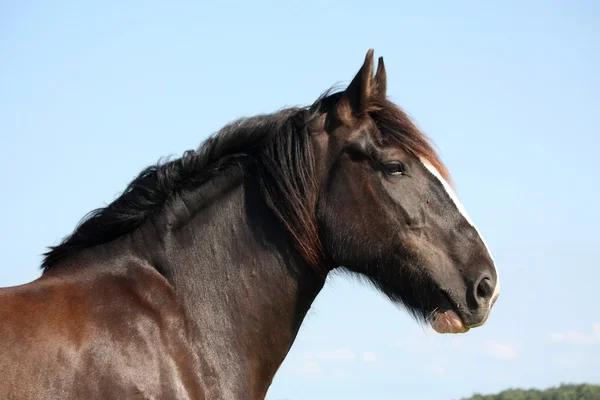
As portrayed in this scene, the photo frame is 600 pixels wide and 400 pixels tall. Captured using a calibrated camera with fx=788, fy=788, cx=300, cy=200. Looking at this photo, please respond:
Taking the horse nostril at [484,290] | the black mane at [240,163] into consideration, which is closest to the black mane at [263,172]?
the black mane at [240,163]

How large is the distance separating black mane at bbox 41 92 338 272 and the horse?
0.03ft

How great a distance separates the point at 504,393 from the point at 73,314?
46.4ft

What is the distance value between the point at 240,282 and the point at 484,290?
5.66ft

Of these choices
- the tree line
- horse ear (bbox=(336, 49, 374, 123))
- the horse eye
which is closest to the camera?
the horse eye

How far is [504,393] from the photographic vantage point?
57.2ft

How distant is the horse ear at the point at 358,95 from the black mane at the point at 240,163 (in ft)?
0.69

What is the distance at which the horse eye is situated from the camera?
5.73 metres

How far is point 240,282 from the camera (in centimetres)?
571

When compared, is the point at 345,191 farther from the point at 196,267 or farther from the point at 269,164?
the point at 196,267

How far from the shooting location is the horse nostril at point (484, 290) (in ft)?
17.9

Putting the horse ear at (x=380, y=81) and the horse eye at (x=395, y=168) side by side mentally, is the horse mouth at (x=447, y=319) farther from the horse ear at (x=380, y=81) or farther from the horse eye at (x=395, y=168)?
the horse ear at (x=380, y=81)

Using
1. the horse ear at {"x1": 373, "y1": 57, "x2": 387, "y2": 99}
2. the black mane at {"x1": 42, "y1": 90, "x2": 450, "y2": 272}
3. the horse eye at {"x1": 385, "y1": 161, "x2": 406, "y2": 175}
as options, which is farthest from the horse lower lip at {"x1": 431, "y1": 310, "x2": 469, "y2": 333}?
the horse ear at {"x1": 373, "y1": 57, "x2": 387, "y2": 99}

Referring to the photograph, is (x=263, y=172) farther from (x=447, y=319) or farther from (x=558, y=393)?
(x=558, y=393)

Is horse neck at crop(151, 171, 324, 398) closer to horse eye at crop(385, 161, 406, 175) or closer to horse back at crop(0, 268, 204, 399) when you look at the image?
horse back at crop(0, 268, 204, 399)
